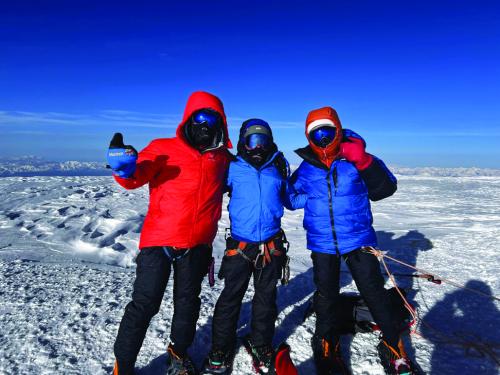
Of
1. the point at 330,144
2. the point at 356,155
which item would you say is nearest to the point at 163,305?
the point at 330,144

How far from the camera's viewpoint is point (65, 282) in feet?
16.9

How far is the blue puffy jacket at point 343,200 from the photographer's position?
338 centimetres

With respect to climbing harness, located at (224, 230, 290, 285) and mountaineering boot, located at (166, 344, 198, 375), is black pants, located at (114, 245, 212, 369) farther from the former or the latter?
climbing harness, located at (224, 230, 290, 285)

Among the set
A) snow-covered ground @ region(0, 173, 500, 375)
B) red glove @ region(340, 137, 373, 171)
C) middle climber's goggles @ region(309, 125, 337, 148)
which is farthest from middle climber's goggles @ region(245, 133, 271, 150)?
snow-covered ground @ region(0, 173, 500, 375)

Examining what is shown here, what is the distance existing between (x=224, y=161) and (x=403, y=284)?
4.19 meters

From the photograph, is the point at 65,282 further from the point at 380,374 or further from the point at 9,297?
the point at 380,374

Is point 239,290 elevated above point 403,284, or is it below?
above

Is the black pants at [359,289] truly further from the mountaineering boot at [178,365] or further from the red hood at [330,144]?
the mountaineering boot at [178,365]

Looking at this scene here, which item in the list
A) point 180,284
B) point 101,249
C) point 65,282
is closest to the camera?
point 180,284

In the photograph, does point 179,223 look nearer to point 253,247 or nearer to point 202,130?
point 253,247

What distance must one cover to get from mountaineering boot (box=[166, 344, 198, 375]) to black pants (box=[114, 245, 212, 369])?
0.06 metres

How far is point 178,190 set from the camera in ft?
10.2

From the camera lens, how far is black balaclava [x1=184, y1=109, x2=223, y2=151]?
3260 mm

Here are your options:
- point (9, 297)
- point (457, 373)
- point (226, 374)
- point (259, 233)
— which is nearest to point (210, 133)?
point (259, 233)
